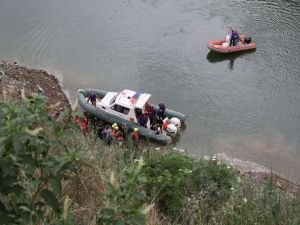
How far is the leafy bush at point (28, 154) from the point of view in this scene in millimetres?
2914

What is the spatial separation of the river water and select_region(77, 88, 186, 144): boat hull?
2.58ft

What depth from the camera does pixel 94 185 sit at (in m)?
5.42

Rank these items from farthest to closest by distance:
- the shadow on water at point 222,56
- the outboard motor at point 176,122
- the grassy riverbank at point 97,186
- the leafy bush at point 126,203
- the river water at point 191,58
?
the shadow on water at point 222,56 < the river water at point 191,58 < the outboard motor at point 176,122 < the leafy bush at point 126,203 < the grassy riverbank at point 97,186

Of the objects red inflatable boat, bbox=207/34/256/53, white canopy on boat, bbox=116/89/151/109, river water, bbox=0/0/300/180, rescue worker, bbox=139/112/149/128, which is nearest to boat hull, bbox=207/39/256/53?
red inflatable boat, bbox=207/34/256/53

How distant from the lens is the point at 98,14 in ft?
82.4

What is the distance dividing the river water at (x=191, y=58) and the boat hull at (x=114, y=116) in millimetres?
787

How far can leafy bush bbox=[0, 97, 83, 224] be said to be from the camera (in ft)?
9.56

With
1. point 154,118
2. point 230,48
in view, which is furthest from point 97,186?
point 230,48

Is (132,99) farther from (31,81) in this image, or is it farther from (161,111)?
(31,81)

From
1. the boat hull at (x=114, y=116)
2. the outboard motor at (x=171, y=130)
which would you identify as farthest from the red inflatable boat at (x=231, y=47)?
the outboard motor at (x=171, y=130)

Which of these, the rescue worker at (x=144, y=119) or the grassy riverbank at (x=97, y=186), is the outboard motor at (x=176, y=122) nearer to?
the rescue worker at (x=144, y=119)

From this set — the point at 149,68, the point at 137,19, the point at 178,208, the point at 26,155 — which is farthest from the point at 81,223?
the point at 137,19

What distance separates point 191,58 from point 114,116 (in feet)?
22.4

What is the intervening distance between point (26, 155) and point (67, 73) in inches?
697
